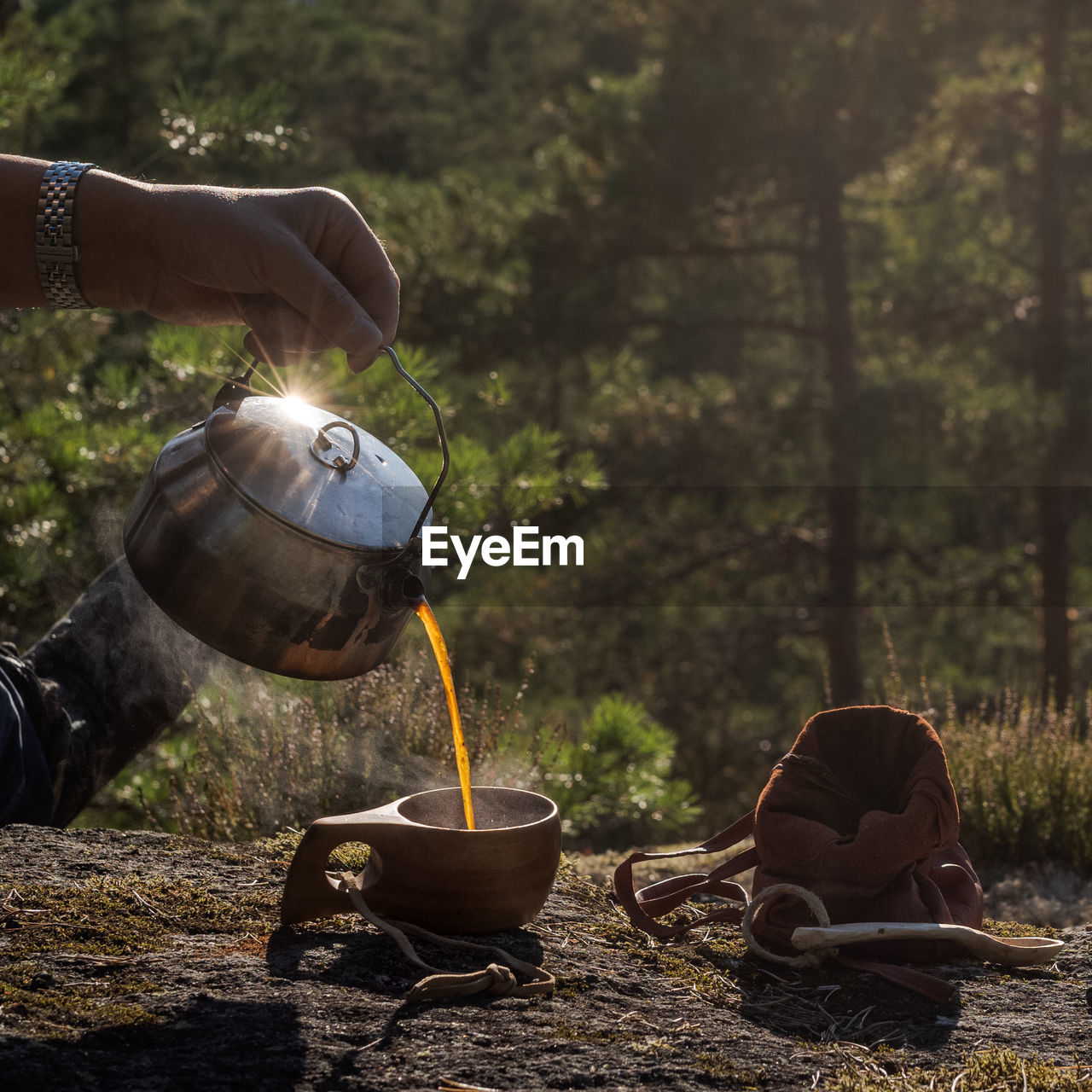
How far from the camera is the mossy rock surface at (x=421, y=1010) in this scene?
149 centimetres

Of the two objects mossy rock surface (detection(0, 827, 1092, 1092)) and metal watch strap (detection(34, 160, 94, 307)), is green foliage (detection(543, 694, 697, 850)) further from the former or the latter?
metal watch strap (detection(34, 160, 94, 307))

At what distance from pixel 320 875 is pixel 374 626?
1.39ft

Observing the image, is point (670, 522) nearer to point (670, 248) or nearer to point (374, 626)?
point (670, 248)

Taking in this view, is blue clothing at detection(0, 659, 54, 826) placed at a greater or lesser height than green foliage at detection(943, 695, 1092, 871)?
greater

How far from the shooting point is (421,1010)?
1688 millimetres

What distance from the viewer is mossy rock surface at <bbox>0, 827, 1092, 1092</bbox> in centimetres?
149

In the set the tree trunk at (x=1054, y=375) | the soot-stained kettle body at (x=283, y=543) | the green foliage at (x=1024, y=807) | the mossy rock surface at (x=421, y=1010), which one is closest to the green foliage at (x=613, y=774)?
the green foliage at (x=1024, y=807)

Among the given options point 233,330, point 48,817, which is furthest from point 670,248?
point 48,817

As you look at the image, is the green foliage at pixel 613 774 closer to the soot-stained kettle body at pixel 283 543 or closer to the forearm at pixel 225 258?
the soot-stained kettle body at pixel 283 543

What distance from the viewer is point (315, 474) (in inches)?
76.8

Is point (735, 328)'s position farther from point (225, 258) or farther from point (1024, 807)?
point (225, 258)

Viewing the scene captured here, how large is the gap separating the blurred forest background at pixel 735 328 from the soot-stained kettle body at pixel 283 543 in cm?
333

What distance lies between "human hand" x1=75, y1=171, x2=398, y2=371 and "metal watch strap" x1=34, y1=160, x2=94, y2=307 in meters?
0.02

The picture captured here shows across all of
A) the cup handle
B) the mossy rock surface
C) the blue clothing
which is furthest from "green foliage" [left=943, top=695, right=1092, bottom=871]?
the blue clothing
